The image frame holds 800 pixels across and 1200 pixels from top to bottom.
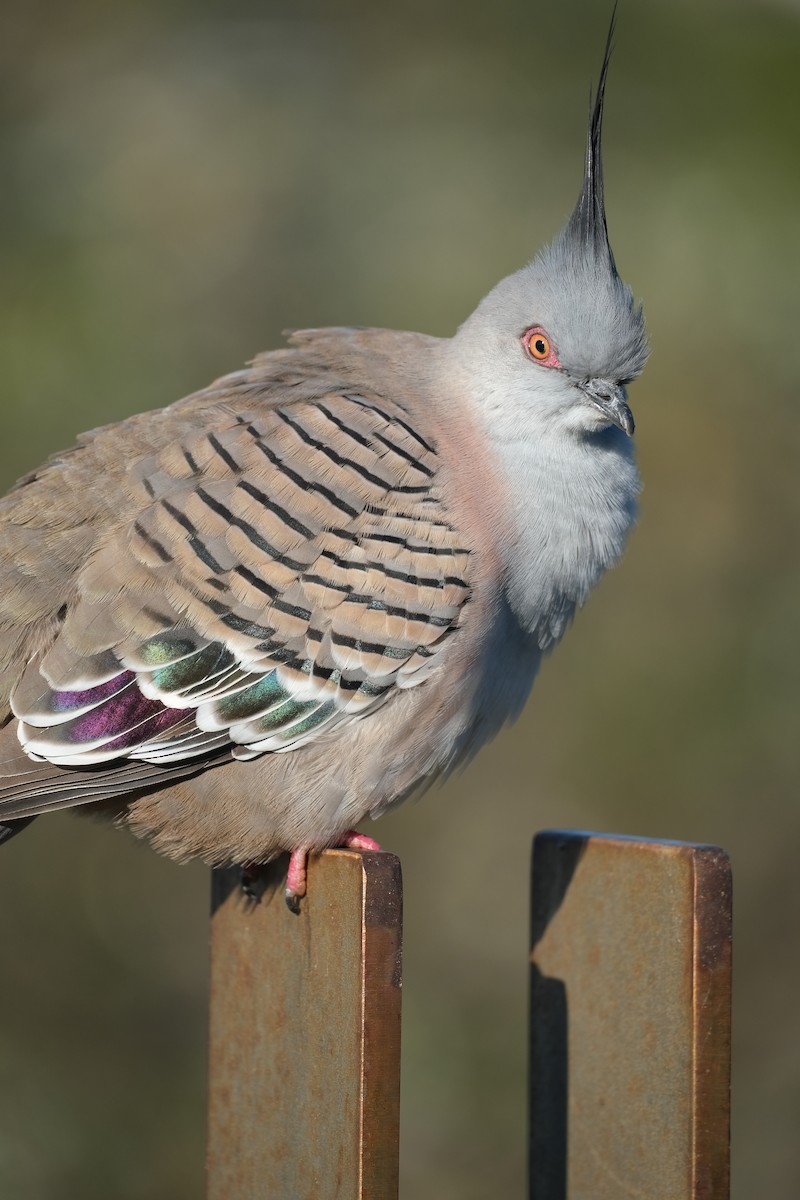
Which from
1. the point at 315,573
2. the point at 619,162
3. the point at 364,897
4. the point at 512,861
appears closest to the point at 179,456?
the point at 315,573

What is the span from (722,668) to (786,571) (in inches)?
26.3

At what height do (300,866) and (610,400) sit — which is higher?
(610,400)

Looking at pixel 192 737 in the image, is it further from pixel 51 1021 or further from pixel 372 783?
pixel 51 1021

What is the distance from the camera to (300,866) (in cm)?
319

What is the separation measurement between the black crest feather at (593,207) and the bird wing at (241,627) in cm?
110

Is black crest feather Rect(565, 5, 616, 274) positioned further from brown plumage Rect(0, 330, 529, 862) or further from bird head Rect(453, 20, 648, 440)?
brown plumage Rect(0, 330, 529, 862)

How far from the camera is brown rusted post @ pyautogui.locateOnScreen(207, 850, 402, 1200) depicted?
2441mm

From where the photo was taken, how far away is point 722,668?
7.59 m

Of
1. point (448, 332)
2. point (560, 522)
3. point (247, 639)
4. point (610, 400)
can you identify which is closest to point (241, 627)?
point (247, 639)

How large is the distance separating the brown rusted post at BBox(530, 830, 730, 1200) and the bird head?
49.2 inches

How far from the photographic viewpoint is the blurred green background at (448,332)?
23.2 ft

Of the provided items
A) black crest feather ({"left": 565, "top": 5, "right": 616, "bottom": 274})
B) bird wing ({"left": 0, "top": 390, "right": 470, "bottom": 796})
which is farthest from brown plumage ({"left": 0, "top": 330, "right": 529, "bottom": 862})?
black crest feather ({"left": 565, "top": 5, "right": 616, "bottom": 274})

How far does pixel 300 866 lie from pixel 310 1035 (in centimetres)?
53

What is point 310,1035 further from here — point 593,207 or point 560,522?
point 593,207
